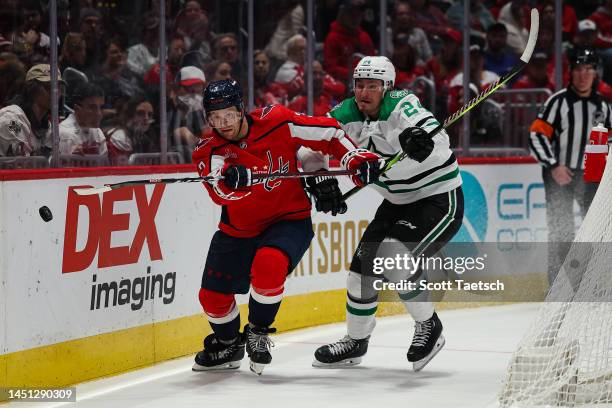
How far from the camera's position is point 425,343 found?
4.76 m

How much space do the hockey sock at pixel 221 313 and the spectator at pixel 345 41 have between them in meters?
2.44

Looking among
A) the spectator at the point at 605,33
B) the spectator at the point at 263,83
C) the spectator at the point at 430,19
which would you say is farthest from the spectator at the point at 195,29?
the spectator at the point at 605,33

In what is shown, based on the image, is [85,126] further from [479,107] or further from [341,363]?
[479,107]

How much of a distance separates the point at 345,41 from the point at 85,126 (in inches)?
87.8

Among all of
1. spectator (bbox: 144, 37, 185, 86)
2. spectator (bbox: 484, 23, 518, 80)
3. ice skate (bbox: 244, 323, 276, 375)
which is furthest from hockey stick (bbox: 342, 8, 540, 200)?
spectator (bbox: 484, 23, 518, 80)

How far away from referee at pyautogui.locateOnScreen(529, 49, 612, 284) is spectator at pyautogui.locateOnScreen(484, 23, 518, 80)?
106 cm

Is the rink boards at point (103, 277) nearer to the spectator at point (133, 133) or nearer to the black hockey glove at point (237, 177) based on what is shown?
the spectator at point (133, 133)

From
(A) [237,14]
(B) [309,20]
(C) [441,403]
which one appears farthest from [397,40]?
(C) [441,403]

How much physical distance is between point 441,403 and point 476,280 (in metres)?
3.10

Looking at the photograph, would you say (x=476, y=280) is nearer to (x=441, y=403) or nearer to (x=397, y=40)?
(x=397, y=40)

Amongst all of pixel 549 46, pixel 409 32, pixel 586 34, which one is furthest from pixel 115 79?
pixel 586 34

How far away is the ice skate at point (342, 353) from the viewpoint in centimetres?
489

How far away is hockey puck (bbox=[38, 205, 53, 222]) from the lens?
14.2 ft

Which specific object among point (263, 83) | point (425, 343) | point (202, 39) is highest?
point (202, 39)
